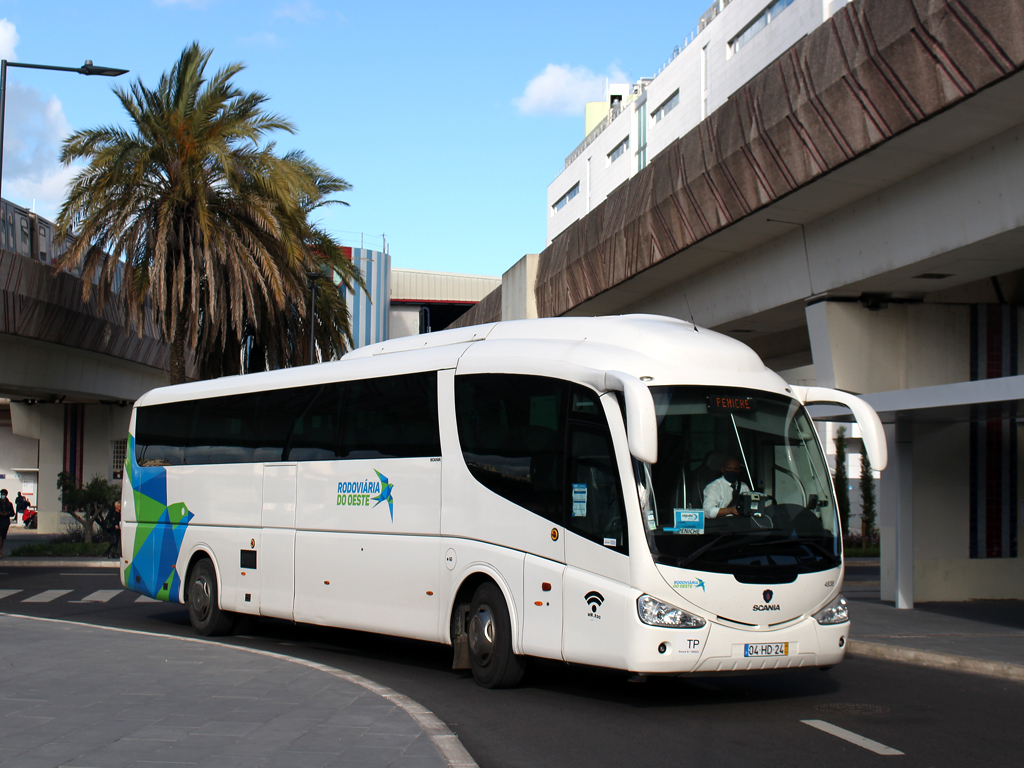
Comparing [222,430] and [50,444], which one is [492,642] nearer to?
[222,430]

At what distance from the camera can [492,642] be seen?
975 cm

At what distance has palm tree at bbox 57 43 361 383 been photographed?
77.9 ft

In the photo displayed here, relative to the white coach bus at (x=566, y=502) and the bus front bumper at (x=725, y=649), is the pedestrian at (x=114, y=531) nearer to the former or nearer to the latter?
the white coach bus at (x=566, y=502)

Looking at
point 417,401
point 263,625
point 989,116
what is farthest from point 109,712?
point 989,116

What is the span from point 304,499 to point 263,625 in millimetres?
4150

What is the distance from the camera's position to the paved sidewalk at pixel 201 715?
249 inches

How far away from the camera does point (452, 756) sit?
21.2ft

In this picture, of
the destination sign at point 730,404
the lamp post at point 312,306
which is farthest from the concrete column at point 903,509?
the lamp post at point 312,306

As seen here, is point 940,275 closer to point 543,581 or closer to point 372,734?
point 543,581

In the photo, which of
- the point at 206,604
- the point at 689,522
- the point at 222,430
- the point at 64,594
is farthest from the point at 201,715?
the point at 64,594

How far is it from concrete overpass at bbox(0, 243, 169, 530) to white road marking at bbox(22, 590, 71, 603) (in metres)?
7.32

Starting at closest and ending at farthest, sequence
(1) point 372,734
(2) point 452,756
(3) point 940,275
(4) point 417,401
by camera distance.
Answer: (2) point 452,756
(1) point 372,734
(4) point 417,401
(3) point 940,275

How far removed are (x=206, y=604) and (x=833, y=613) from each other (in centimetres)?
869

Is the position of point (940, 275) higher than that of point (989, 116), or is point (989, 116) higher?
point (989, 116)
